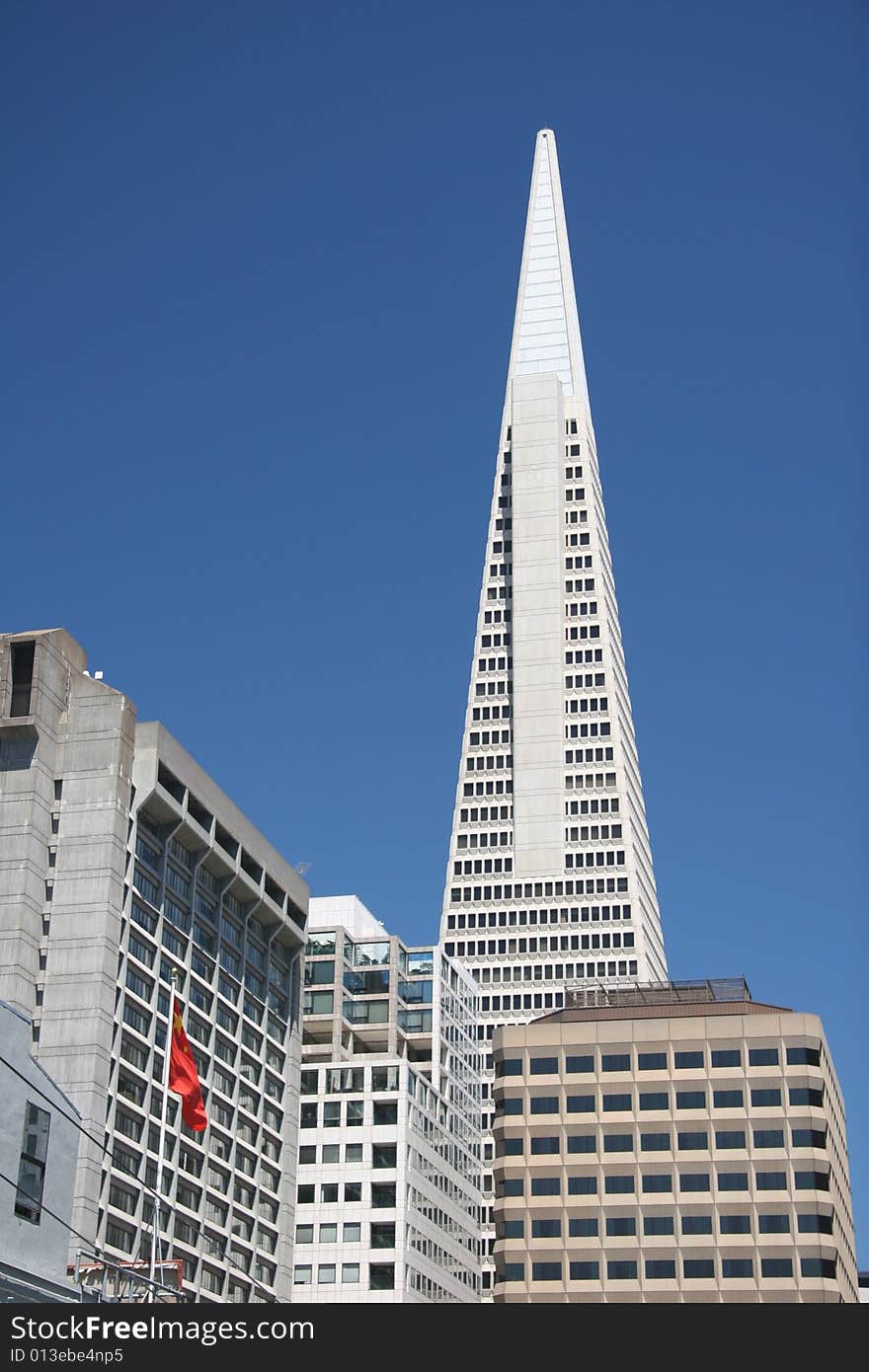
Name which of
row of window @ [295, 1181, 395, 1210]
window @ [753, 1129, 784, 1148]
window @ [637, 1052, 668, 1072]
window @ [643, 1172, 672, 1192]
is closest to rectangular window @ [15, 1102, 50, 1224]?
window @ [643, 1172, 672, 1192]

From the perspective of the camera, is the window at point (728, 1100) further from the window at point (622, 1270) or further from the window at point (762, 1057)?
the window at point (622, 1270)

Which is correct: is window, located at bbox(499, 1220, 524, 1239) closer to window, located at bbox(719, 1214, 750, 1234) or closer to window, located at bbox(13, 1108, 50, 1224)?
window, located at bbox(719, 1214, 750, 1234)

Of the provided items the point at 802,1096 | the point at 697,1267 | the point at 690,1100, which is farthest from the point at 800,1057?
the point at 697,1267

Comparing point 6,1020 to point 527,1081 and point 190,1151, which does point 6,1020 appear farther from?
point 527,1081

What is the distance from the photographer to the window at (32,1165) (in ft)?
256

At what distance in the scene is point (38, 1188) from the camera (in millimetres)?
79250

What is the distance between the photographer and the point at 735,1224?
142875 millimetres

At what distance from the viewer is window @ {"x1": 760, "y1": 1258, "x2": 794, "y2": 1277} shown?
140125 millimetres

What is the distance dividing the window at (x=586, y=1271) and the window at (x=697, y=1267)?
6.76m

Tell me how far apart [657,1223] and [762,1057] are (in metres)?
15.7

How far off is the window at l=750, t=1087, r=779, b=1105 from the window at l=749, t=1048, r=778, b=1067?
6.34ft

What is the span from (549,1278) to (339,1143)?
40248 millimetres
